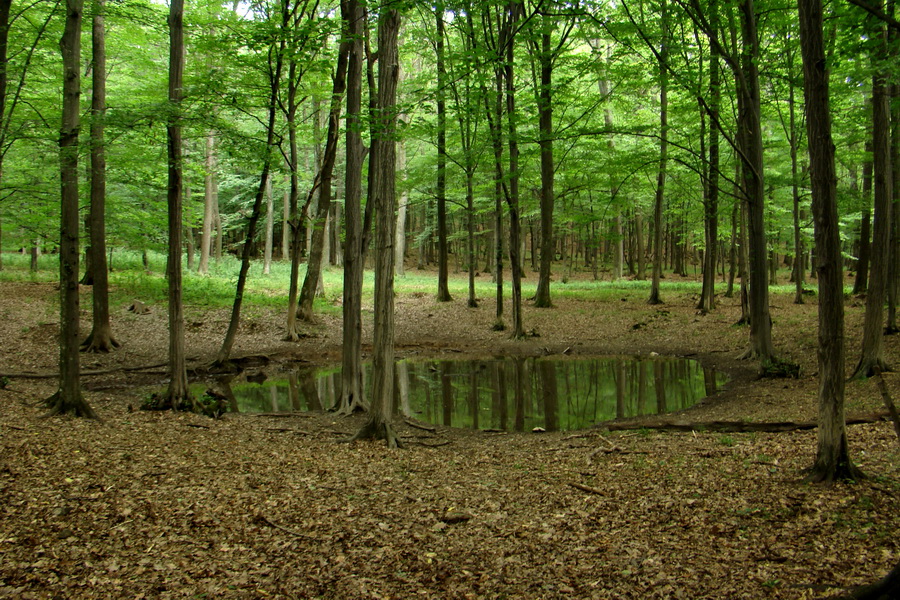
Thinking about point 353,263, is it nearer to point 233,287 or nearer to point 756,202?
point 756,202

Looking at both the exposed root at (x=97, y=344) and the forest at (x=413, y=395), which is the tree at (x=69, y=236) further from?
the exposed root at (x=97, y=344)

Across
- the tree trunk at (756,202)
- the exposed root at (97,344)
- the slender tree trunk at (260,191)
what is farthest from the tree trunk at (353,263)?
the tree trunk at (756,202)

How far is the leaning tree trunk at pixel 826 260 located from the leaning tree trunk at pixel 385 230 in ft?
16.3

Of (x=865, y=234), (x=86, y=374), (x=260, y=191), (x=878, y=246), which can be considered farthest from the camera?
(x=865, y=234)

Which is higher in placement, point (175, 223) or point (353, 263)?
point (175, 223)

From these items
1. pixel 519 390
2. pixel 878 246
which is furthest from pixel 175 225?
pixel 878 246

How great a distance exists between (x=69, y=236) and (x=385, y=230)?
4410 millimetres

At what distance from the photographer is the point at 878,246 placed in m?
10.3

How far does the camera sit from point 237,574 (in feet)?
13.7

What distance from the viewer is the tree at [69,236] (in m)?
7.57

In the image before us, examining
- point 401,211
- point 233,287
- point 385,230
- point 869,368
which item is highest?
point 401,211

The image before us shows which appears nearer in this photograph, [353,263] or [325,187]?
[353,263]

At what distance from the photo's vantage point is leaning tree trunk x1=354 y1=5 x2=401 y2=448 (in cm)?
790

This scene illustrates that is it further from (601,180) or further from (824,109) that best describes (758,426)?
(601,180)
